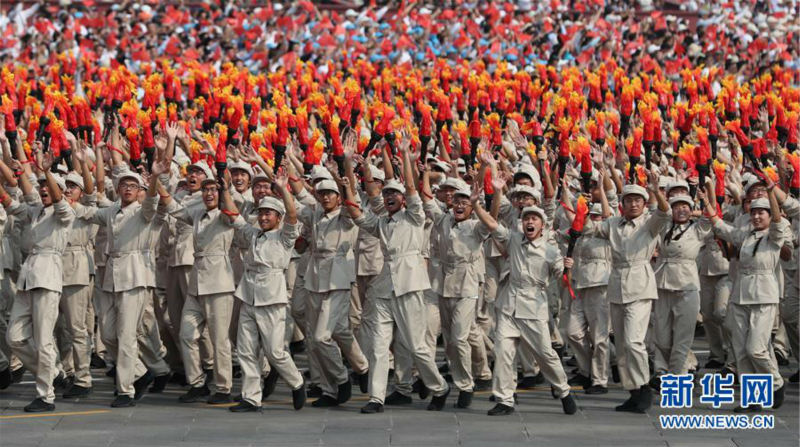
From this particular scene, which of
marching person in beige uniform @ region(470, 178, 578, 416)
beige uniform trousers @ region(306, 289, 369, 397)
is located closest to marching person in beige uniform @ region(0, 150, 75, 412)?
beige uniform trousers @ region(306, 289, 369, 397)

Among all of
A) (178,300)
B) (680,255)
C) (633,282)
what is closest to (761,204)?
(680,255)

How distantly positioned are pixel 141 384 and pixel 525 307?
10.9 ft

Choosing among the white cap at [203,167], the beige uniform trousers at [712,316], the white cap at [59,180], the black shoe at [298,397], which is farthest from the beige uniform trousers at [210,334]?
the beige uniform trousers at [712,316]

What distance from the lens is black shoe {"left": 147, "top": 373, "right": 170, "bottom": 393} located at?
1336cm

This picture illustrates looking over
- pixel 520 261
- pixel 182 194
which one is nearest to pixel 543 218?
pixel 520 261

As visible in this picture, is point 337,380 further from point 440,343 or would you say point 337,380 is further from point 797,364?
point 797,364

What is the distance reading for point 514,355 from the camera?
12383 mm

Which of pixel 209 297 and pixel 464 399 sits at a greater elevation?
pixel 209 297

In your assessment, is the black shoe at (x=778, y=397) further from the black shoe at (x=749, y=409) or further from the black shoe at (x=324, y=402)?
the black shoe at (x=324, y=402)

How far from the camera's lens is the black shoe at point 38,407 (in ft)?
40.8

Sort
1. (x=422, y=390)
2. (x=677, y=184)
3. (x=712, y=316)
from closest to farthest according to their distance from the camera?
1. (x=422, y=390)
2. (x=677, y=184)
3. (x=712, y=316)

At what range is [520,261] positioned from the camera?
12.5 metres

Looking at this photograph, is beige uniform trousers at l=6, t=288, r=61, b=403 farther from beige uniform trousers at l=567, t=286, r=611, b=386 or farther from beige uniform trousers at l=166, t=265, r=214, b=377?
beige uniform trousers at l=567, t=286, r=611, b=386

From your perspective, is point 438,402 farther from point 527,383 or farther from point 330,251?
point 330,251
